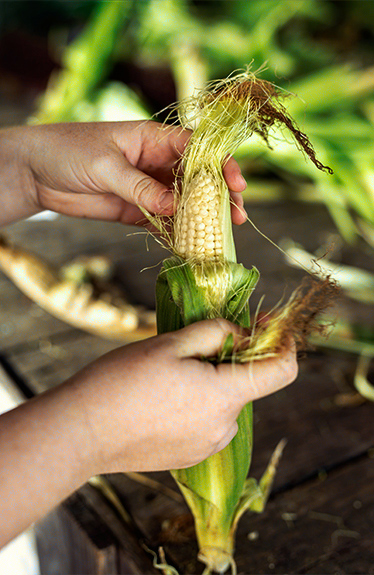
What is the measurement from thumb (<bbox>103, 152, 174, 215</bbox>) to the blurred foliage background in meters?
0.28

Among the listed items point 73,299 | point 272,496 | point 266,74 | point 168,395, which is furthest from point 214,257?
point 266,74

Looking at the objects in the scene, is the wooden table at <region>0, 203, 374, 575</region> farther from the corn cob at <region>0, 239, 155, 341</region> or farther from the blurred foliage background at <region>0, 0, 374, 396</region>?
the blurred foliage background at <region>0, 0, 374, 396</region>

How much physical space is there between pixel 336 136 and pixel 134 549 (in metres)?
0.90

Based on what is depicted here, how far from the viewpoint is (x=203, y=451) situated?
0.42 m

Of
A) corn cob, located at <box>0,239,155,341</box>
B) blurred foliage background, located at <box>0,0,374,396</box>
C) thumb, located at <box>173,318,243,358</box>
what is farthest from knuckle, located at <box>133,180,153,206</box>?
corn cob, located at <box>0,239,155,341</box>

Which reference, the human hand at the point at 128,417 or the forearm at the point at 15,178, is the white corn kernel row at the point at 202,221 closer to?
the human hand at the point at 128,417

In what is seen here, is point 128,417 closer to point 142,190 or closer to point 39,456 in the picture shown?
point 39,456

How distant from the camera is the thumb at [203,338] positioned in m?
0.41

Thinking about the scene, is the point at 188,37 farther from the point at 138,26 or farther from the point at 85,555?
the point at 85,555

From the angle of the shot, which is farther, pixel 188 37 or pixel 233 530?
pixel 188 37

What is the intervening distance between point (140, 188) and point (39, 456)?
0.82ft

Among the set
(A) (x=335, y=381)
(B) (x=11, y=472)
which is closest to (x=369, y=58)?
(A) (x=335, y=381)

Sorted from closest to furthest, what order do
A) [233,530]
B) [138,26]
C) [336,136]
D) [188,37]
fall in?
1. [233,530]
2. [336,136]
3. [188,37]
4. [138,26]

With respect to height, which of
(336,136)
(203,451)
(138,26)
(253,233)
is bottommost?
(203,451)
